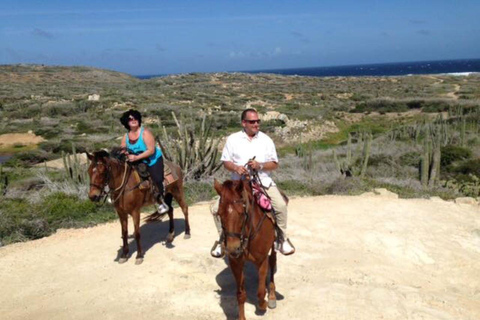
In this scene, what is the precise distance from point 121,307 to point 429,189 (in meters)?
10.8

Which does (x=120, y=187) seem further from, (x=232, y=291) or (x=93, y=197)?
(x=232, y=291)

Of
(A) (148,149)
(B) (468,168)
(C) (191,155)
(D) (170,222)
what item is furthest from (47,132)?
(B) (468,168)

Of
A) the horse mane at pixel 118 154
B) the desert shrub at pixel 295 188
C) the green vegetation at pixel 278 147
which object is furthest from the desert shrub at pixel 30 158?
the horse mane at pixel 118 154

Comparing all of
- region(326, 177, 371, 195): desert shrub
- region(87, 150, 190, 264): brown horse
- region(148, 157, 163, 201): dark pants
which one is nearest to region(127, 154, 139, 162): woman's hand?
region(87, 150, 190, 264): brown horse

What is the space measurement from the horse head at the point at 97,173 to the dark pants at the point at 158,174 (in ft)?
3.51

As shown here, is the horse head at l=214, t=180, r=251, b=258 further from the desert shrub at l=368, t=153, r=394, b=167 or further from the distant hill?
the distant hill

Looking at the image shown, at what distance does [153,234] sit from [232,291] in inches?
125

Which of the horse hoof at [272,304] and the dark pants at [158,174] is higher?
the dark pants at [158,174]

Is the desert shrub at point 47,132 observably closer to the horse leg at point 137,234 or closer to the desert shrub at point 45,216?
the desert shrub at point 45,216

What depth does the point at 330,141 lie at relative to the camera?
29047 mm

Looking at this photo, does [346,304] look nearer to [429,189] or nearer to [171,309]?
[171,309]

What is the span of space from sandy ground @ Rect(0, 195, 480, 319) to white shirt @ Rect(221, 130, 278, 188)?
80.4 inches

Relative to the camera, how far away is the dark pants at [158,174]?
299 inches

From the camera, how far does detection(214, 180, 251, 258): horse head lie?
4453mm
